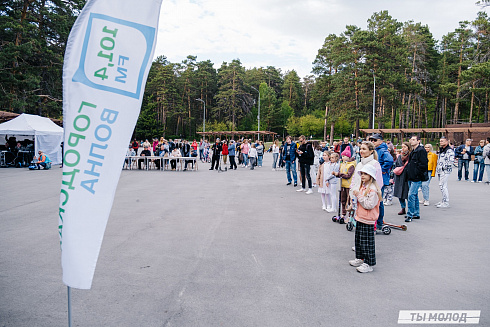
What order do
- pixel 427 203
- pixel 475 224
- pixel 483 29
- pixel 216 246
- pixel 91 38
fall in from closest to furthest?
pixel 91 38 < pixel 216 246 < pixel 475 224 < pixel 427 203 < pixel 483 29

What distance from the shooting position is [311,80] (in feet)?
329

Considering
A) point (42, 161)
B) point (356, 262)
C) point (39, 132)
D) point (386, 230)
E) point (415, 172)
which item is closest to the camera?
point (356, 262)

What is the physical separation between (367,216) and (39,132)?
843 inches

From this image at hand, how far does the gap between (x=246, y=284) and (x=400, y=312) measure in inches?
70.2

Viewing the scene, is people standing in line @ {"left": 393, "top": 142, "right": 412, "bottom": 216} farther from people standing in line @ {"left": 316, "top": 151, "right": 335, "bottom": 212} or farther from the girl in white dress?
people standing in line @ {"left": 316, "top": 151, "right": 335, "bottom": 212}

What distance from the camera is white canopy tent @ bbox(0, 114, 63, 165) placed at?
1983 centimetres

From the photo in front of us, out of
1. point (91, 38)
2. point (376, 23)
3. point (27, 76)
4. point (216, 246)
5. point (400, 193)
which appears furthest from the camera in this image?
point (376, 23)

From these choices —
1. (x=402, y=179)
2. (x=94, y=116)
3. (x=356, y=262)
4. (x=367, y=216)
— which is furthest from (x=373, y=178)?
(x=402, y=179)

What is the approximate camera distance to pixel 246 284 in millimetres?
4164

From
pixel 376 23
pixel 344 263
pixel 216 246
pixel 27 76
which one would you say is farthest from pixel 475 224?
pixel 376 23

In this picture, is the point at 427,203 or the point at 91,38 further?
the point at 427,203

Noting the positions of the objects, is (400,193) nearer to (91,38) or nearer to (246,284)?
(246,284)

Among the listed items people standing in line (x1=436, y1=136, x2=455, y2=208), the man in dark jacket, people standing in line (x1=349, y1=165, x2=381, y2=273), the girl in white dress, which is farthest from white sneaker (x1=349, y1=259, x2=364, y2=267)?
people standing in line (x1=436, y1=136, x2=455, y2=208)

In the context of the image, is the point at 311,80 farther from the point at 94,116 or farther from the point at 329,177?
the point at 94,116
